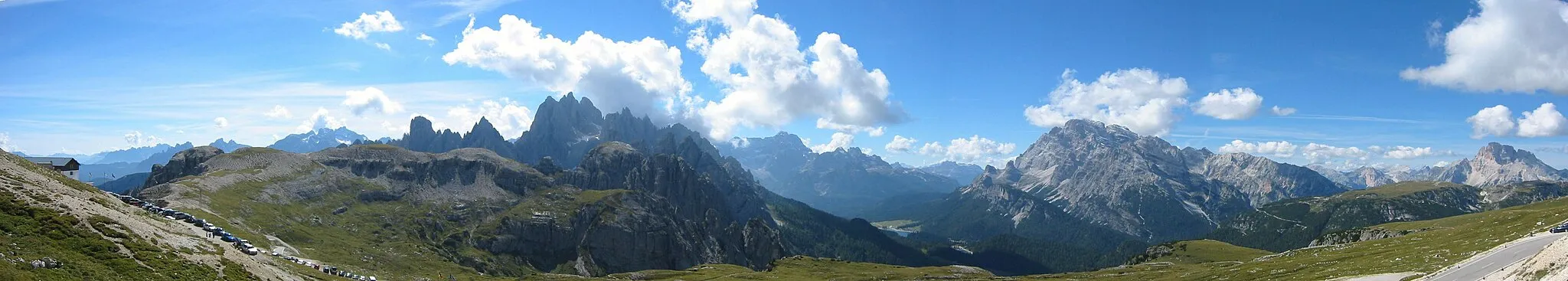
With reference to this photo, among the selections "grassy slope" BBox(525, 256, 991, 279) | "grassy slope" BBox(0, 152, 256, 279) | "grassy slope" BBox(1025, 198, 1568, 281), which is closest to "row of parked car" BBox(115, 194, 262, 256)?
"grassy slope" BBox(0, 152, 256, 279)

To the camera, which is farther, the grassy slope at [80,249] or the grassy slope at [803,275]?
the grassy slope at [803,275]

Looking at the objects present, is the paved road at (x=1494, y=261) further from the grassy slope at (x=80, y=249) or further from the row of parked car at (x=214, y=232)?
the row of parked car at (x=214, y=232)

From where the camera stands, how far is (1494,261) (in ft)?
225

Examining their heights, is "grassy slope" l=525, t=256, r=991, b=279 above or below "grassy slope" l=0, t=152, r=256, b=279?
below

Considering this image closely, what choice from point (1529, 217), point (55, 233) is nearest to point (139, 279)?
point (55, 233)

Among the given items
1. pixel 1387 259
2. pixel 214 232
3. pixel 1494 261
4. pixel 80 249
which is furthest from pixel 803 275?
pixel 80 249

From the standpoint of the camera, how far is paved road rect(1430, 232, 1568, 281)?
62.1 m

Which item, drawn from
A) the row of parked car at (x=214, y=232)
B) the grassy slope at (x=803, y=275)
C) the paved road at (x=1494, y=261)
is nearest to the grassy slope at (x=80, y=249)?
the row of parked car at (x=214, y=232)

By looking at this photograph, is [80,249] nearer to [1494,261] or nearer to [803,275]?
[1494,261]

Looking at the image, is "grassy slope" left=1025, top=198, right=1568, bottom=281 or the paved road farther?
"grassy slope" left=1025, top=198, right=1568, bottom=281

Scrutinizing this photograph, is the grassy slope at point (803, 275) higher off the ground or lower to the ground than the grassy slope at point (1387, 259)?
lower

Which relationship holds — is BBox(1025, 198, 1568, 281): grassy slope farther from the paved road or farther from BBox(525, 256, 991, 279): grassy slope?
BBox(525, 256, 991, 279): grassy slope

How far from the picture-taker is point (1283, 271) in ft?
317

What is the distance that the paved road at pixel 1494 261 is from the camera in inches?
2445
